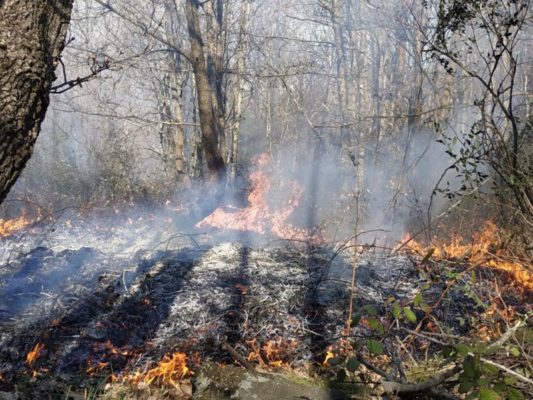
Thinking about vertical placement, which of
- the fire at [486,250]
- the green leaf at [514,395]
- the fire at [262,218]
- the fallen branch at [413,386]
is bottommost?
the fire at [262,218]

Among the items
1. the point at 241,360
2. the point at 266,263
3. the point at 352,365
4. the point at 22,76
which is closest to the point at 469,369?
the point at 352,365

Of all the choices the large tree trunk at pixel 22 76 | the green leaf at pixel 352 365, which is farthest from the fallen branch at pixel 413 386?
the large tree trunk at pixel 22 76

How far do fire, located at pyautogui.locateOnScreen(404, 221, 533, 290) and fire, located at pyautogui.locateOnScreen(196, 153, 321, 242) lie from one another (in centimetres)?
Answer: 286

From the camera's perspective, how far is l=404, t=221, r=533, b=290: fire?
567 centimetres

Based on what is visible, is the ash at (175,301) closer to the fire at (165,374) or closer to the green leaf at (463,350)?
the fire at (165,374)

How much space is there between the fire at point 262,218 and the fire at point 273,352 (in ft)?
18.4

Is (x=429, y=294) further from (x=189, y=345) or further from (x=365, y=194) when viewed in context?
(x=365, y=194)

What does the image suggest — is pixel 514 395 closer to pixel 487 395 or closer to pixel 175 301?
pixel 487 395

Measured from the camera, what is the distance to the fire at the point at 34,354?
3.67 m

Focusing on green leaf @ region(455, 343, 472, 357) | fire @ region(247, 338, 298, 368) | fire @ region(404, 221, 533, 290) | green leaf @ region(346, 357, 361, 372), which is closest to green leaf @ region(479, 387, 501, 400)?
green leaf @ region(455, 343, 472, 357)

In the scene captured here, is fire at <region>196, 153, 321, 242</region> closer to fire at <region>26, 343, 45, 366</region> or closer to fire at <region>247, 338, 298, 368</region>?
fire at <region>247, 338, 298, 368</region>

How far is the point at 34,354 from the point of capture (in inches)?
146

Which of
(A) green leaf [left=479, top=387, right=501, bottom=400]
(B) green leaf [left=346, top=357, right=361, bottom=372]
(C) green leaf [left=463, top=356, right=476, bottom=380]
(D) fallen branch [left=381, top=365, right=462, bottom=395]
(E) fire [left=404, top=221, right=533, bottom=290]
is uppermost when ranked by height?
(C) green leaf [left=463, top=356, right=476, bottom=380]

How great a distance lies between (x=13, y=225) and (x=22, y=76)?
8686 mm
